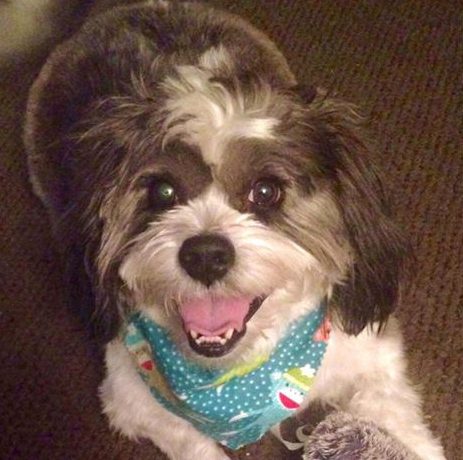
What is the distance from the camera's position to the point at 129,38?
151 cm

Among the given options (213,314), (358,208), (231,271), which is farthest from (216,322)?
(358,208)

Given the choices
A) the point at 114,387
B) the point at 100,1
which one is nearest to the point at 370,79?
the point at 100,1

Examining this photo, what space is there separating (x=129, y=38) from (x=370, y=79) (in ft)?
2.13

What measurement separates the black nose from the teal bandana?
0.23m

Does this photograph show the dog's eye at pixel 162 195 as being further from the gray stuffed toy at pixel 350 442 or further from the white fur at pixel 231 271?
the gray stuffed toy at pixel 350 442

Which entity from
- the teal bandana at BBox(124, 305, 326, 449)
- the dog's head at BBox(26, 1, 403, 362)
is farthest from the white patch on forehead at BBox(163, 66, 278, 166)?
the teal bandana at BBox(124, 305, 326, 449)

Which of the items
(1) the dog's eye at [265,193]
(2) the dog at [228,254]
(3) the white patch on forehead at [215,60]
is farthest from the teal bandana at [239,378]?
(3) the white patch on forehead at [215,60]

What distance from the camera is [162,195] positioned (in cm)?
111

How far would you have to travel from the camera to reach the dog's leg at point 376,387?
4.38 feet

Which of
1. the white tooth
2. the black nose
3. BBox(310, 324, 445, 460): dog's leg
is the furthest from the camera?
BBox(310, 324, 445, 460): dog's leg

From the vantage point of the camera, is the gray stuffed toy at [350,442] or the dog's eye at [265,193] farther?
the gray stuffed toy at [350,442]

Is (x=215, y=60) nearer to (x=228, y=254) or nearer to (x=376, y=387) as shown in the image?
(x=228, y=254)

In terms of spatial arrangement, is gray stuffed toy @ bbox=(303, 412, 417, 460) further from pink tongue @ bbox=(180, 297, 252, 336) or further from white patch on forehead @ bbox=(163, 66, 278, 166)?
white patch on forehead @ bbox=(163, 66, 278, 166)

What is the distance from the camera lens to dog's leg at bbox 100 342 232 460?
138cm
